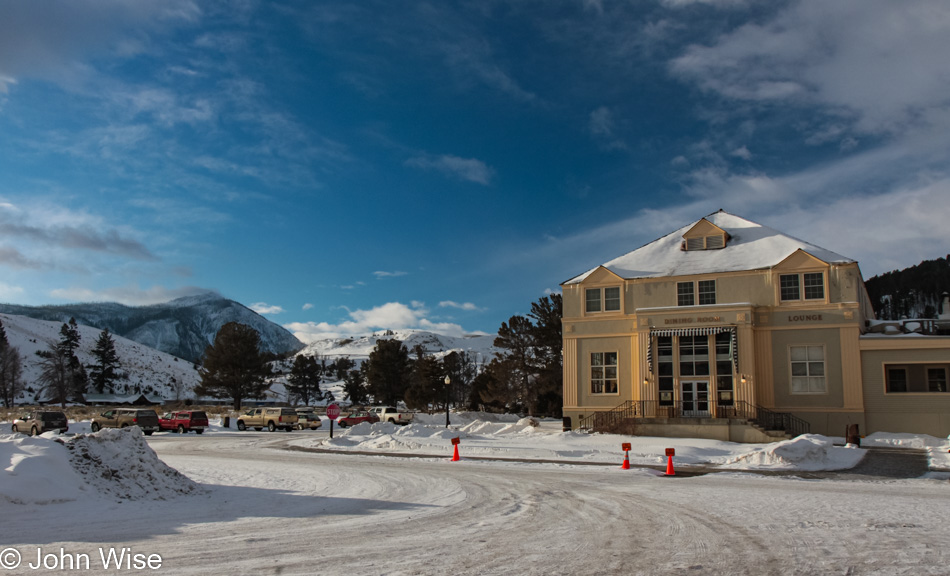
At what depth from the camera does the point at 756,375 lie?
32844 mm

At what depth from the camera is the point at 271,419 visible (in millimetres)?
44781

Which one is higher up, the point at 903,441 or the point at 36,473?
the point at 36,473

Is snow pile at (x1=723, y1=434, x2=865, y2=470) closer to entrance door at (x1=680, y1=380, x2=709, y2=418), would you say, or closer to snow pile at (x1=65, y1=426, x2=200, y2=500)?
entrance door at (x1=680, y1=380, x2=709, y2=418)

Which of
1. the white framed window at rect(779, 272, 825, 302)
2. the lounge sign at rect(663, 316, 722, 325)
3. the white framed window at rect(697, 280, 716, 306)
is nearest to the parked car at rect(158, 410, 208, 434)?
the lounge sign at rect(663, 316, 722, 325)

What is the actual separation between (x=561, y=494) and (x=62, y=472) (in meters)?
9.39

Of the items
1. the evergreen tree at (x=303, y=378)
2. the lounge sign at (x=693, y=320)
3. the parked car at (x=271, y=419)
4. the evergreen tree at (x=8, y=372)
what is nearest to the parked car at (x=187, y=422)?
the parked car at (x=271, y=419)

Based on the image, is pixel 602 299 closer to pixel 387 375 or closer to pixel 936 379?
pixel 936 379

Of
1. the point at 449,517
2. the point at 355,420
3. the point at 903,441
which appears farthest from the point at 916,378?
the point at 355,420

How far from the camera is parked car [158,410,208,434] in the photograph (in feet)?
137

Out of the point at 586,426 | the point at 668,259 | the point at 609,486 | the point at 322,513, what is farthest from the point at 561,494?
the point at 668,259

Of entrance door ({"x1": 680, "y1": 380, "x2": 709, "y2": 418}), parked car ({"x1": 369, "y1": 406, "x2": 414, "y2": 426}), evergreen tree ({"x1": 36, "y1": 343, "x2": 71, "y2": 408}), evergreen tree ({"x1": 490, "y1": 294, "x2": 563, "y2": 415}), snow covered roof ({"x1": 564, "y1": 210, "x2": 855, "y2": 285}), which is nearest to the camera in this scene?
entrance door ({"x1": 680, "y1": 380, "x2": 709, "y2": 418})

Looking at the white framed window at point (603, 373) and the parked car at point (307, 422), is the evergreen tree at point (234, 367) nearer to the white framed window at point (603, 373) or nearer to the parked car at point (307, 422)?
the parked car at point (307, 422)

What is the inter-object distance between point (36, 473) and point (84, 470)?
1158 millimetres

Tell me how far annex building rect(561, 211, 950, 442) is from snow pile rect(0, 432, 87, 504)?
80.3ft
